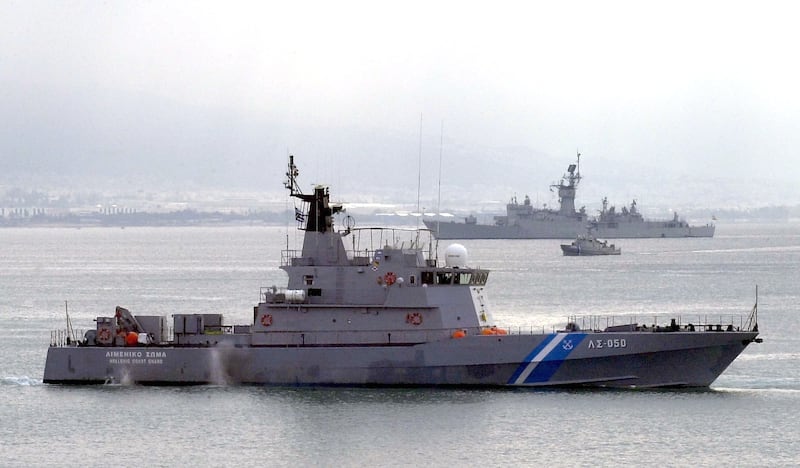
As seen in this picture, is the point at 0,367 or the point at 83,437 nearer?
the point at 83,437

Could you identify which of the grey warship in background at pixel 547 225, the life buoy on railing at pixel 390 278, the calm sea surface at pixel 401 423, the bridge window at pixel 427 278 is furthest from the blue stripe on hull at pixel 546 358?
the grey warship in background at pixel 547 225

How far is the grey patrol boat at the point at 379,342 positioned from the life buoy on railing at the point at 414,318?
0.09ft

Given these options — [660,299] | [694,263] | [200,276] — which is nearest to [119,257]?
[200,276]

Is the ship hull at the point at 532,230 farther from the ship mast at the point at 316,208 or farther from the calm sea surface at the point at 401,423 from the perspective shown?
the ship mast at the point at 316,208

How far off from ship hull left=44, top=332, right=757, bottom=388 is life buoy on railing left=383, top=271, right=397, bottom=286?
177 cm

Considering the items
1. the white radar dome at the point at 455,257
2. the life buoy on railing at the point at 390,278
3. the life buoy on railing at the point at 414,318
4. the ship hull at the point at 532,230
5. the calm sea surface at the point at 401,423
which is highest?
the ship hull at the point at 532,230

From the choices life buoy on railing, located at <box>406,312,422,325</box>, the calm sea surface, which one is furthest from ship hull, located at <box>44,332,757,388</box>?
life buoy on railing, located at <box>406,312,422,325</box>

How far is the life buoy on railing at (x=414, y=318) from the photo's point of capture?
3734cm

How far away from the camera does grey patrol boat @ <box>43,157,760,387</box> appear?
120 ft

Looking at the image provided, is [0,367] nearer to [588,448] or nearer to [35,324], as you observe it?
[35,324]

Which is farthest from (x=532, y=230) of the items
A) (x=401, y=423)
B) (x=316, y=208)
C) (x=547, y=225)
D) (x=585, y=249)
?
(x=401, y=423)

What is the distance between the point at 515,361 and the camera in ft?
120

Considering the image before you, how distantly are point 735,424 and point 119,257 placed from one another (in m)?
115

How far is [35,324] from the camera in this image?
2314 inches
